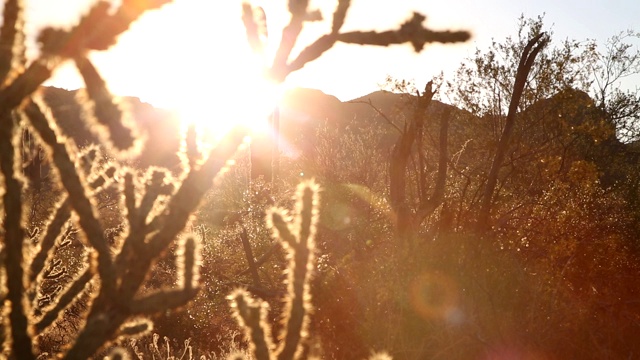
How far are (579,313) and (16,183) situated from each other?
6.96 metres

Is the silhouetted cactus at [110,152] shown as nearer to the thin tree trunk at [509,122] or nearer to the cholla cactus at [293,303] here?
the cholla cactus at [293,303]

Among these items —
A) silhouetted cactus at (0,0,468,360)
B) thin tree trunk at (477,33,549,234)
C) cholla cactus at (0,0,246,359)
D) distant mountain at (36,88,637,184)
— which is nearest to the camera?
silhouetted cactus at (0,0,468,360)

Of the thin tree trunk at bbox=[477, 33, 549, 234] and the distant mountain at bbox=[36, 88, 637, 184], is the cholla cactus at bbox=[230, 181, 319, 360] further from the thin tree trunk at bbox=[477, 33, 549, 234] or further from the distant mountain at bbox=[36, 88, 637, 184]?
the thin tree trunk at bbox=[477, 33, 549, 234]

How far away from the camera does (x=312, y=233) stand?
1.66m

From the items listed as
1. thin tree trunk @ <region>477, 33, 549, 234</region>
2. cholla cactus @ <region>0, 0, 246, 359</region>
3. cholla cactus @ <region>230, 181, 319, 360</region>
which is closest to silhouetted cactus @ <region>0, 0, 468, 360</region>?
cholla cactus @ <region>0, 0, 246, 359</region>

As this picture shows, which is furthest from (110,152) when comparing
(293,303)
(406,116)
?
(406,116)

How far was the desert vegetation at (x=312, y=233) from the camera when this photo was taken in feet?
4.20

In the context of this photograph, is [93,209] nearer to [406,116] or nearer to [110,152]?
[110,152]

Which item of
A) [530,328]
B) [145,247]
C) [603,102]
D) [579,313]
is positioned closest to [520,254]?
[579,313]

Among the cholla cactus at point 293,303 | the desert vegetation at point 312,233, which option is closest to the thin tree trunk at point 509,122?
the desert vegetation at point 312,233

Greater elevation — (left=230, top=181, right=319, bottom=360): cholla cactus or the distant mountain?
the distant mountain

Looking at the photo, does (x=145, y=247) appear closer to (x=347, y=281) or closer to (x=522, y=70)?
(x=347, y=281)

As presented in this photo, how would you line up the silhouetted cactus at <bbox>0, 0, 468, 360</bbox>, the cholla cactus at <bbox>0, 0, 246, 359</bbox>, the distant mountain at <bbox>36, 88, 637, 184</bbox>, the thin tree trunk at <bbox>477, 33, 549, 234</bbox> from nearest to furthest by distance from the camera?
1. the silhouetted cactus at <bbox>0, 0, 468, 360</bbox>
2. the cholla cactus at <bbox>0, 0, 246, 359</bbox>
3. the distant mountain at <bbox>36, 88, 637, 184</bbox>
4. the thin tree trunk at <bbox>477, 33, 549, 234</bbox>

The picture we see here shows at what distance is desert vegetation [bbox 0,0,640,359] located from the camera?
1.28 metres
